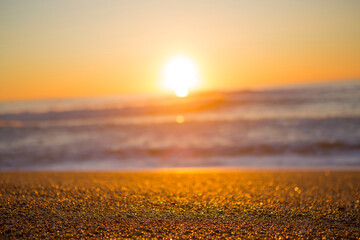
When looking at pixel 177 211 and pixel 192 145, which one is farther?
pixel 192 145

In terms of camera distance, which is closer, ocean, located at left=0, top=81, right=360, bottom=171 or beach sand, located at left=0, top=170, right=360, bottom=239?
beach sand, located at left=0, top=170, right=360, bottom=239

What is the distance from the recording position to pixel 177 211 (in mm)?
3414

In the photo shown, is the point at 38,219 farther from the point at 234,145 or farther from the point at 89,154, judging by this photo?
the point at 234,145

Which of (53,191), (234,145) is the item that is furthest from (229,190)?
(234,145)

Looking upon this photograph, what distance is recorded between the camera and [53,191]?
4.15m

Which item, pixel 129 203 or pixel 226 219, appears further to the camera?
pixel 129 203

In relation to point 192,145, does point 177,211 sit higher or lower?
lower

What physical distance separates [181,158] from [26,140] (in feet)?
26.6

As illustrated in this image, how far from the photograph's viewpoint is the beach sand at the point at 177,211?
2.77 m

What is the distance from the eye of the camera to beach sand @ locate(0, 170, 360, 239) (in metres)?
2.77

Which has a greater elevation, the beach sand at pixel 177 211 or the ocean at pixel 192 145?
the ocean at pixel 192 145

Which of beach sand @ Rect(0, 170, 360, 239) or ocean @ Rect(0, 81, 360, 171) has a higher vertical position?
ocean @ Rect(0, 81, 360, 171)

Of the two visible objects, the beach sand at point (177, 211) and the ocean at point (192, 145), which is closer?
the beach sand at point (177, 211)

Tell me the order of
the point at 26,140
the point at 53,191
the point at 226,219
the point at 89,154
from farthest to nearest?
1. the point at 26,140
2. the point at 89,154
3. the point at 53,191
4. the point at 226,219
